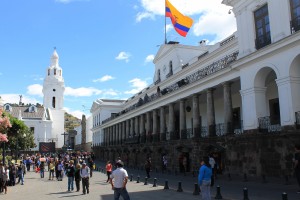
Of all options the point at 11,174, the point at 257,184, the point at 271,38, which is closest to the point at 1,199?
the point at 11,174

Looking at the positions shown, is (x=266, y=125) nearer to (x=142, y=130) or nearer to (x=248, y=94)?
(x=248, y=94)

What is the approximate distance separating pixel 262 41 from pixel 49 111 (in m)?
69.7

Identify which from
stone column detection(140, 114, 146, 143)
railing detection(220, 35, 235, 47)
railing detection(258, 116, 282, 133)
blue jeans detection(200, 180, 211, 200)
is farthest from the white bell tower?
blue jeans detection(200, 180, 211, 200)

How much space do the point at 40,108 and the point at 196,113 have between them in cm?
6111

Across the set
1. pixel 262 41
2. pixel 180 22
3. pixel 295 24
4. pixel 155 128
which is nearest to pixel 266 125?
pixel 262 41

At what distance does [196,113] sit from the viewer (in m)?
26.5

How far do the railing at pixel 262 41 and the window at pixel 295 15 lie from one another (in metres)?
1.84

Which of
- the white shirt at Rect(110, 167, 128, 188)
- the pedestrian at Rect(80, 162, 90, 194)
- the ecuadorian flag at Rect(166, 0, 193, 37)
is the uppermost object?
the ecuadorian flag at Rect(166, 0, 193, 37)

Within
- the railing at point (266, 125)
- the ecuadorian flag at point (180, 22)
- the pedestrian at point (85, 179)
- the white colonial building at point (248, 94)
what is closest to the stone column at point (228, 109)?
the white colonial building at point (248, 94)

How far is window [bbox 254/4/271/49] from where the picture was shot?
18344 mm

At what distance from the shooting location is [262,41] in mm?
18609

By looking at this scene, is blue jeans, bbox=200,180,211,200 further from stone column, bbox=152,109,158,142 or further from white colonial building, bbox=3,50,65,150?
white colonial building, bbox=3,50,65,150

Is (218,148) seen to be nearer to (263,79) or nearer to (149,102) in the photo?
(263,79)

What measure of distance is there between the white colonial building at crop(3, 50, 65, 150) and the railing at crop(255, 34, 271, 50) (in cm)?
6272
